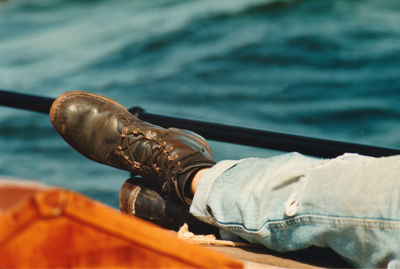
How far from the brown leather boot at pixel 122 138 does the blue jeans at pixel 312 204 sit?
0.58ft

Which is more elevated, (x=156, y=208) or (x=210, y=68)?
(x=156, y=208)

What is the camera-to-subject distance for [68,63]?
17.8 feet

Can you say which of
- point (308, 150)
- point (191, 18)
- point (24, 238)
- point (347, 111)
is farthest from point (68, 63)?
point (24, 238)

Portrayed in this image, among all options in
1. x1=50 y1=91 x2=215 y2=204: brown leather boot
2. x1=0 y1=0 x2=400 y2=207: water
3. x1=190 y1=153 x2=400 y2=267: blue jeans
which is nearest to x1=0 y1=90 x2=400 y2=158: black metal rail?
x1=50 y1=91 x2=215 y2=204: brown leather boot

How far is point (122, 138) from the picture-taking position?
1425 millimetres

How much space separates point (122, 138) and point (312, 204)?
0.57 metres

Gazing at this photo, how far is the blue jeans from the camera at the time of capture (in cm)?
96

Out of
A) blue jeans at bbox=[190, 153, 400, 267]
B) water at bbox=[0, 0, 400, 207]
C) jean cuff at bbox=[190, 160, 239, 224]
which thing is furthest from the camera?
water at bbox=[0, 0, 400, 207]

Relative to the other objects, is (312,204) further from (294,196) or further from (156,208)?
(156,208)

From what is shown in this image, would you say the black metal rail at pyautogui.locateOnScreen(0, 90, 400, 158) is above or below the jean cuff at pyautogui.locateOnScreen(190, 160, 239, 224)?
above

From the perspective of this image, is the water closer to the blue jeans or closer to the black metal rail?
the black metal rail

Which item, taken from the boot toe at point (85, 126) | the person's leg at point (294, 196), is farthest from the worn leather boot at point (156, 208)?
the boot toe at point (85, 126)

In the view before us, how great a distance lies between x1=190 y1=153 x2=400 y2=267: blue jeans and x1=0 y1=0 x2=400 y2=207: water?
7.11ft

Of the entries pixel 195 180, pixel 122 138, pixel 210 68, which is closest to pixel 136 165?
pixel 122 138
